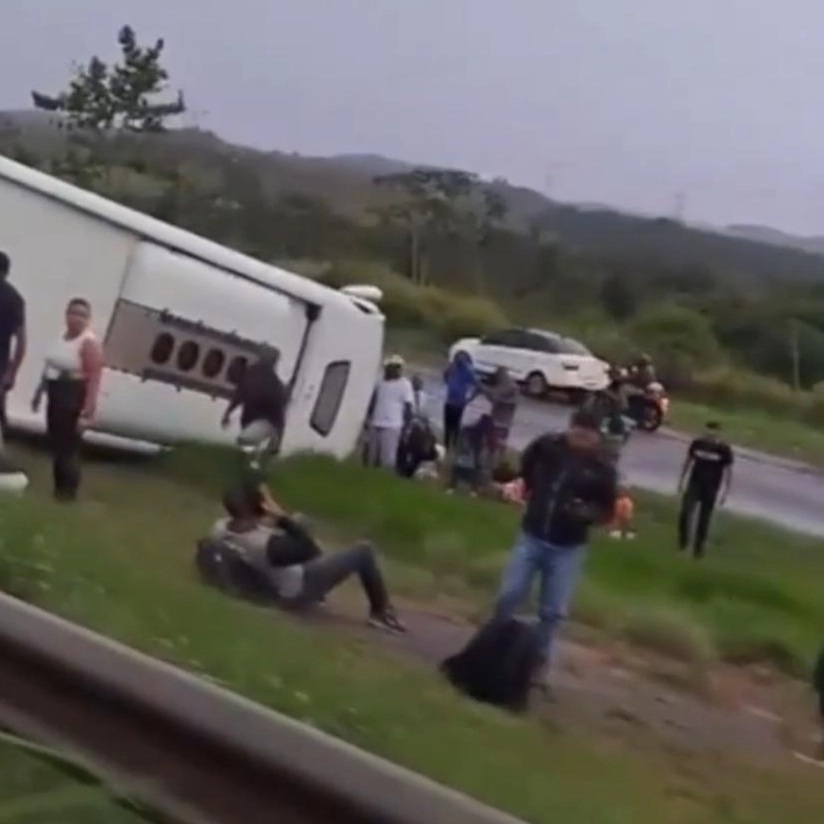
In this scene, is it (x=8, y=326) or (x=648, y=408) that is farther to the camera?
(x=648, y=408)

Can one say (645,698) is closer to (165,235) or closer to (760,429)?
(165,235)

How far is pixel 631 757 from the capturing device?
33.6 feet

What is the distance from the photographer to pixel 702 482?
64.1 ft

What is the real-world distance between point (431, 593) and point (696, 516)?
589 centimetres

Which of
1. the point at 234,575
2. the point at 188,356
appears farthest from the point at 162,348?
the point at 234,575

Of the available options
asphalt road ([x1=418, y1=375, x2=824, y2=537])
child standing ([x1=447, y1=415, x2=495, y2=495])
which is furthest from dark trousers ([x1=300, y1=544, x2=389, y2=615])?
asphalt road ([x1=418, y1=375, x2=824, y2=537])

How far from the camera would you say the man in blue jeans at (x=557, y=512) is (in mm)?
10547

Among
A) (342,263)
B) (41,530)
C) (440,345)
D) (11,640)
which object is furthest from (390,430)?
(342,263)

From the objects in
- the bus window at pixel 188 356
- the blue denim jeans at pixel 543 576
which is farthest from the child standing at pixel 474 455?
the blue denim jeans at pixel 543 576

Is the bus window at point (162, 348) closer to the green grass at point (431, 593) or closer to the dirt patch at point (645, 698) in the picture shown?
the green grass at point (431, 593)

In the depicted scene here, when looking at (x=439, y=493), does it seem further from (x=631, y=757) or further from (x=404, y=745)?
(x=404, y=745)

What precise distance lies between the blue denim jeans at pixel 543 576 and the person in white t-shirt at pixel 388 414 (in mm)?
9720

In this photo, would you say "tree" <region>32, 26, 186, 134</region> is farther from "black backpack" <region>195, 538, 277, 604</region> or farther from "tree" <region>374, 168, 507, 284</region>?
"black backpack" <region>195, 538, 277, 604</region>

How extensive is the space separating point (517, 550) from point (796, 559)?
13930 millimetres
